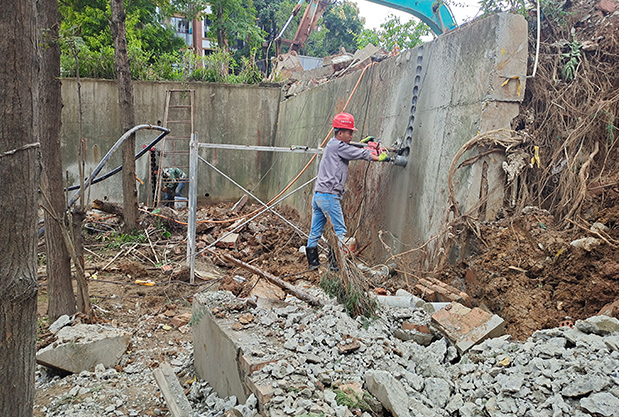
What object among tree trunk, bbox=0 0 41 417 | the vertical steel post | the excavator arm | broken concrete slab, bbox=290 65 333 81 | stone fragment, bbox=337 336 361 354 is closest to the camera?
tree trunk, bbox=0 0 41 417

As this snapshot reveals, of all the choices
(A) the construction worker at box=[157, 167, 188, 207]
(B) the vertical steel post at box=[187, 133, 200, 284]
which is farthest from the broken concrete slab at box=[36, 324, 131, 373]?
(A) the construction worker at box=[157, 167, 188, 207]

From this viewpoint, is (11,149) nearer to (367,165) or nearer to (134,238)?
(367,165)

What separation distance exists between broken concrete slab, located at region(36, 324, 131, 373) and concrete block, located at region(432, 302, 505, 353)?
2632mm

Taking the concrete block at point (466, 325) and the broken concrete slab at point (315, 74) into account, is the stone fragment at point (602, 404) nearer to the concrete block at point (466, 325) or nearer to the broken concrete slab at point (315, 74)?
the concrete block at point (466, 325)

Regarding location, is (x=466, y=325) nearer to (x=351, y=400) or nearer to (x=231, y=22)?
(x=351, y=400)

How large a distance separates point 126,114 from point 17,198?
256 inches

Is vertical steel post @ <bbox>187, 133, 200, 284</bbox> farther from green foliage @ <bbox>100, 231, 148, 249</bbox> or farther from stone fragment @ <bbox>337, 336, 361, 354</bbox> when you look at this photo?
stone fragment @ <bbox>337, 336, 361, 354</bbox>

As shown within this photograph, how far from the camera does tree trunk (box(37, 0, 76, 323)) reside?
4086 mm

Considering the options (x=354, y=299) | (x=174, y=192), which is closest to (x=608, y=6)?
(x=354, y=299)

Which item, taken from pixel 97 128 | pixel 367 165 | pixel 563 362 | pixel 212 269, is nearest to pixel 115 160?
pixel 97 128

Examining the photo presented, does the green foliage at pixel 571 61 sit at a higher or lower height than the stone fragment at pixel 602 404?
higher

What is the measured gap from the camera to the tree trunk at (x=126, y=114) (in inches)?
292

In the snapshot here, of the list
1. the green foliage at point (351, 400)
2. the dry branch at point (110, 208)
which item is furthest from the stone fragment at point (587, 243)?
the dry branch at point (110, 208)

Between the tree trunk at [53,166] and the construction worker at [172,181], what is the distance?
6.40 m
